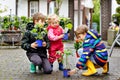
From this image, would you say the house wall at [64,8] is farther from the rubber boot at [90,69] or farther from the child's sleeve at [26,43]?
the rubber boot at [90,69]

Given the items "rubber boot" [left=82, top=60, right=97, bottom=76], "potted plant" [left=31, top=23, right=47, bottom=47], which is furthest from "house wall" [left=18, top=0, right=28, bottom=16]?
"rubber boot" [left=82, top=60, right=97, bottom=76]

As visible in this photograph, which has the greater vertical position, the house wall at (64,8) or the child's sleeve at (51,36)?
the house wall at (64,8)

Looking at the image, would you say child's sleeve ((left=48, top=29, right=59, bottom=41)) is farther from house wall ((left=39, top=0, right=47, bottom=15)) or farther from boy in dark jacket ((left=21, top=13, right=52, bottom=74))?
house wall ((left=39, top=0, right=47, bottom=15))

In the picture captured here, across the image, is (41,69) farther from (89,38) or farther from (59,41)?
(89,38)

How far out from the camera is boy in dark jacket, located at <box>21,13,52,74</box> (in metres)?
6.75

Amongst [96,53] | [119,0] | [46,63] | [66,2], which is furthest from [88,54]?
[66,2]

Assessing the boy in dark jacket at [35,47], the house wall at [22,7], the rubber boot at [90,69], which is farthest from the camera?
the house wall at [22,7]

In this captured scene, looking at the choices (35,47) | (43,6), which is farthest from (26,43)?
(43,6)

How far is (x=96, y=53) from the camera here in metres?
6.48

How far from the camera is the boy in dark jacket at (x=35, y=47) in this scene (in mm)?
6750

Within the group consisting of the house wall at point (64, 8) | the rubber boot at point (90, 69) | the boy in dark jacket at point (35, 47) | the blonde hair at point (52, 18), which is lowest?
the rubber boot at point (90, 69)

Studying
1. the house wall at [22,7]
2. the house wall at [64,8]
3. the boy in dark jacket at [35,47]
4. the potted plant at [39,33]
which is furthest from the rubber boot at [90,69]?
the house wall at [22,7]

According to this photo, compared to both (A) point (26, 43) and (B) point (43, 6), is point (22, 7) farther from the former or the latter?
(A) point (26, 43)

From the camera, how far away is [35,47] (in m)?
6.86
